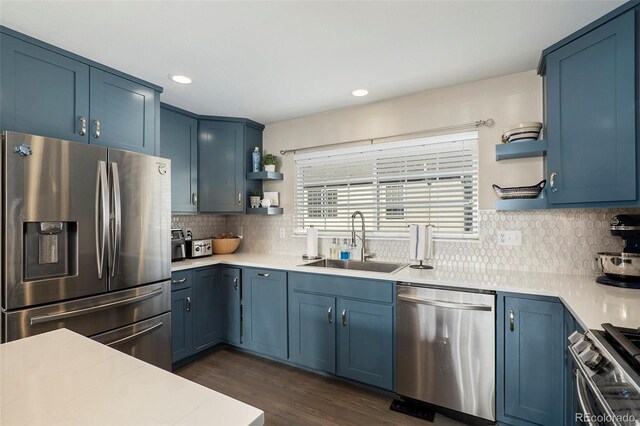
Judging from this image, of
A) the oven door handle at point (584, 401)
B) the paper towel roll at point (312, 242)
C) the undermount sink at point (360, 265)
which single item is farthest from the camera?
the paper towel roll at point (312, 242)

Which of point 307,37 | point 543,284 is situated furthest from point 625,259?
point 307,37

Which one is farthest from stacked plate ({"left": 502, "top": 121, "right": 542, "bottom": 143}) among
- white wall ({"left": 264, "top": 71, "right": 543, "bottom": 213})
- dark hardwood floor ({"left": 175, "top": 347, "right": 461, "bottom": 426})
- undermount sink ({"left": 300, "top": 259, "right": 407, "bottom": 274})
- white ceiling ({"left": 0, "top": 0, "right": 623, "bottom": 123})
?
dark hardwood floor ({"left": 175, "top": 347, "right": 461, "bottom": 426})

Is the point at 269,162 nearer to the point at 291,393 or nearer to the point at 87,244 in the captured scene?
the point at 87,244

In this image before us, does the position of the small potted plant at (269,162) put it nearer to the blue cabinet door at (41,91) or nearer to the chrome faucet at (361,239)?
the chrome faucet at (361,239)

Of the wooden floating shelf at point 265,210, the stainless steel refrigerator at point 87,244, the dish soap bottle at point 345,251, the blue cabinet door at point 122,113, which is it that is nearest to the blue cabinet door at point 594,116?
the dish soap bottle at point 345,251

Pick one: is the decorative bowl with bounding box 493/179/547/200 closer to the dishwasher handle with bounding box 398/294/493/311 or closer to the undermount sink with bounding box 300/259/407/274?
the dishwasher handle with bounding box 398/294/493/311

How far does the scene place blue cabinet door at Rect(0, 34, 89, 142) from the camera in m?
1.82

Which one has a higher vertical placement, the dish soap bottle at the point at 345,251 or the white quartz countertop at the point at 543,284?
the dish soap bottle at the point at 345,251

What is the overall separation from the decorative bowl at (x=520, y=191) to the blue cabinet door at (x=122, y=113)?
2.78 m

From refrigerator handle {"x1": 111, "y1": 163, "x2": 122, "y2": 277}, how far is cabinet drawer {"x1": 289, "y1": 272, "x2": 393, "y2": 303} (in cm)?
130

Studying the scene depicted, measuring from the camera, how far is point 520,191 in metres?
2.22

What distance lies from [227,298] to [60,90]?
2.11 metres

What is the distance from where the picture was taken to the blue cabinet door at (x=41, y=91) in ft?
5.98

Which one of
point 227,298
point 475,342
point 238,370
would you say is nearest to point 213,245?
point 227,298
